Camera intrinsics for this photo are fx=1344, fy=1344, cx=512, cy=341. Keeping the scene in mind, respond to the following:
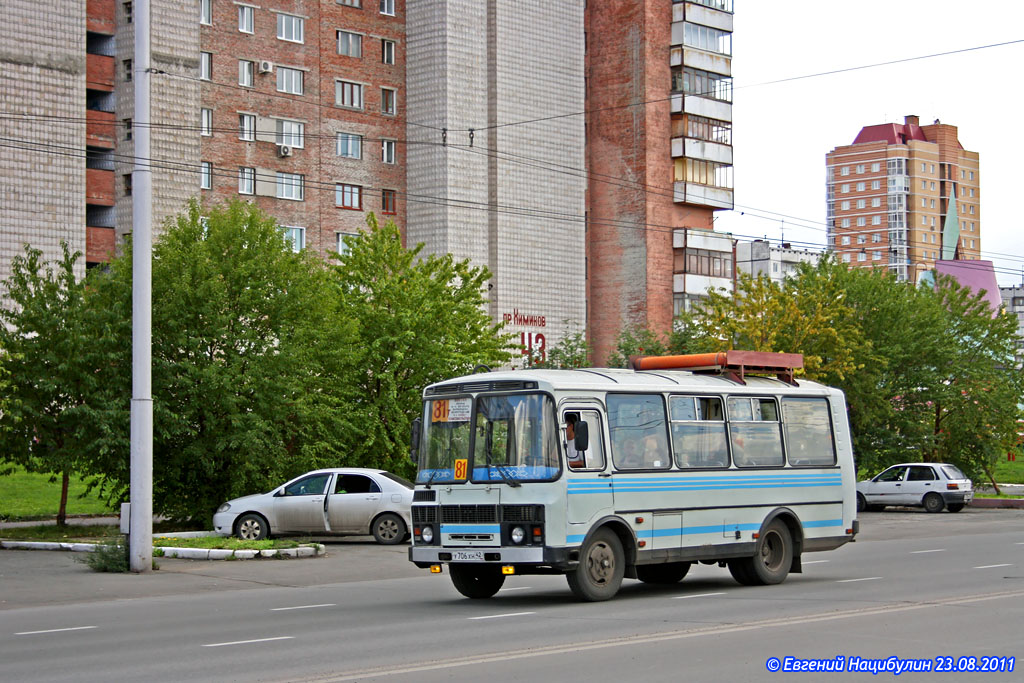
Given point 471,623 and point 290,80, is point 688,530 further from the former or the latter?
point 290,80

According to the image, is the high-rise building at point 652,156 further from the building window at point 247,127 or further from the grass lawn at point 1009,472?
the building window at point 247,127

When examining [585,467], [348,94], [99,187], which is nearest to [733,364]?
[585,467]

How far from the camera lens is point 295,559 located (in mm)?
24312

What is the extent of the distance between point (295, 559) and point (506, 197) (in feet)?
135

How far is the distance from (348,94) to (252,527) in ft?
124

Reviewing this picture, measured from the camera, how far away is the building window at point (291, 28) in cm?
5972

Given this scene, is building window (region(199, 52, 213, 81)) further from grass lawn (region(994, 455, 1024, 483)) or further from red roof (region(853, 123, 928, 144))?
red roof (region(853, 123, 928, 144))

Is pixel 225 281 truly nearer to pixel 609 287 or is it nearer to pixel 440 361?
pixel 440 361

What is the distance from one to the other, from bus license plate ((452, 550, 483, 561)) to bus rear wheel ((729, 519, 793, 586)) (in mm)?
4247

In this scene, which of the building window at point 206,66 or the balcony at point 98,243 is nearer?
the balcony at point 98,243

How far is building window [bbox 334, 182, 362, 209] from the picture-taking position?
61344mm

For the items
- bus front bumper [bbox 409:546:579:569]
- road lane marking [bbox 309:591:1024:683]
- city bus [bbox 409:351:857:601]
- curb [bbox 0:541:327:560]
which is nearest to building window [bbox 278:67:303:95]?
curb [bbox 0:541:327:560]

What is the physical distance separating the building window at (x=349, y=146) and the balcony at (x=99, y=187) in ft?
38.2

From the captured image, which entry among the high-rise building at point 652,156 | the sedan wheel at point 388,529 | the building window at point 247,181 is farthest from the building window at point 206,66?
the sedan wheel at point 388,529
